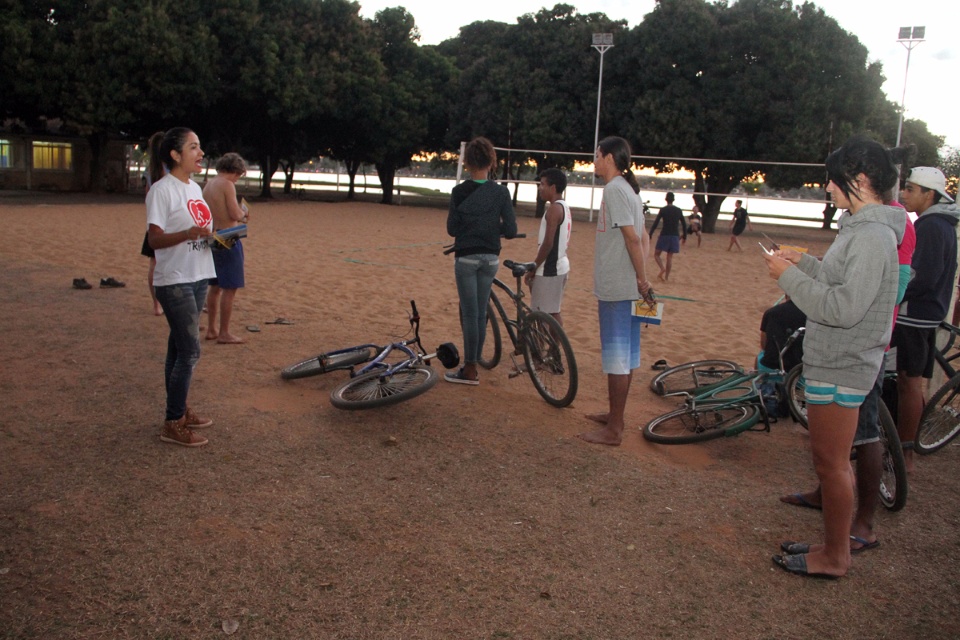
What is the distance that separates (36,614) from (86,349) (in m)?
A: 4.04

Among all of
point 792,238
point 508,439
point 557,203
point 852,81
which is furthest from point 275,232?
point 852,81

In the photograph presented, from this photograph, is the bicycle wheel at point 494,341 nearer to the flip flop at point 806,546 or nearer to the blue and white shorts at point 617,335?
the blue and white shorts at point 617,335

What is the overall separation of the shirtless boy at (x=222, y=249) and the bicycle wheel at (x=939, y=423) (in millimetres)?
5095

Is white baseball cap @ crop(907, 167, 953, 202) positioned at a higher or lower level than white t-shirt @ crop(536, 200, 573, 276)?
higher

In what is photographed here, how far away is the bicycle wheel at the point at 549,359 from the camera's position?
533 centimetres

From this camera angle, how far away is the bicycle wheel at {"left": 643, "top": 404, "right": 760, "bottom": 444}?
15.5 feet

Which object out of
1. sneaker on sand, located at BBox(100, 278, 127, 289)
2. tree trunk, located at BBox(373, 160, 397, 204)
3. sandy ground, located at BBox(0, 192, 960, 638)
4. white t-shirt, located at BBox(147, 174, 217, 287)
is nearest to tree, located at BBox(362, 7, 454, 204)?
tree trunk, located at BBox(373, 160, 397, 204)

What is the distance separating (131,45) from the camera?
26.8 m

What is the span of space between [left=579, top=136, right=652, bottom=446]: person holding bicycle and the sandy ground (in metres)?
0.37

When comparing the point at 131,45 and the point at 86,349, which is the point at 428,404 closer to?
the point at 86,349

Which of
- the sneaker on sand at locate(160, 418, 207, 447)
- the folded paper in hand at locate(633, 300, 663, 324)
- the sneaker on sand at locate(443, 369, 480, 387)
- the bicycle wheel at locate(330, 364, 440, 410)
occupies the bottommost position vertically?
the sneaker on sand at locate(160, 418, 207, 447)

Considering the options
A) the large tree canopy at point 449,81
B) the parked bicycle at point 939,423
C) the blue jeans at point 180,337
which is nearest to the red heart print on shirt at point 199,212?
the blue jeans at point 180,337

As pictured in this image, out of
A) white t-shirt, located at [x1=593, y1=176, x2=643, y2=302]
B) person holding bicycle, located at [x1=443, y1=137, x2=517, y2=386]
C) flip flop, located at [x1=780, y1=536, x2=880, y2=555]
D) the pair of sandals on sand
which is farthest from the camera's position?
the pair of sandals on sand

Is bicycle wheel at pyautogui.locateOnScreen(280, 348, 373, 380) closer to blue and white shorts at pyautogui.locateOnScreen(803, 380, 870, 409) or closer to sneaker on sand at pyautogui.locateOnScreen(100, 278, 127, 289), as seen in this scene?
blue and white shorts at pyautogui.locateOnScreen(803, 380, 870, 409)
